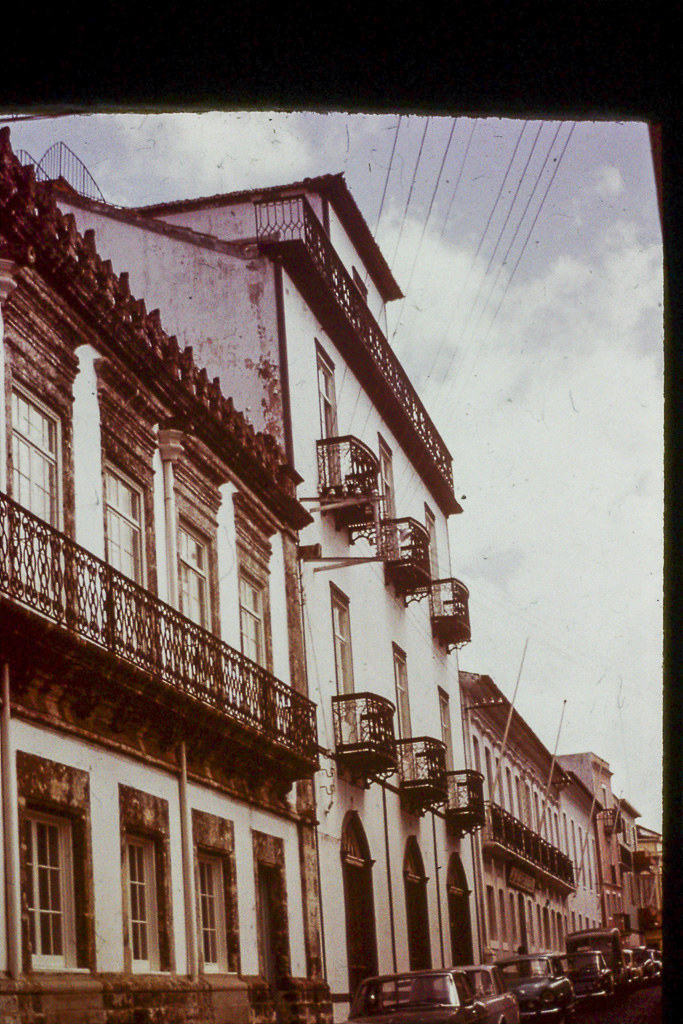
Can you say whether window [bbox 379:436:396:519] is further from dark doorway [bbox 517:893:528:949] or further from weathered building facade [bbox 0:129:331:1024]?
dark doorway [bbox 517:893:528:949]

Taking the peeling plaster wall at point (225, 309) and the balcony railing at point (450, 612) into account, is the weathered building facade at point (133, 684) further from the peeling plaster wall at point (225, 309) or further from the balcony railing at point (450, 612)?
the balcony railing at point (450, 612)

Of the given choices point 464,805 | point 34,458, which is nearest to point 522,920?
point 464,805

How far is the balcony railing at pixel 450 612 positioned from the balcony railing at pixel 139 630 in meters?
1.71

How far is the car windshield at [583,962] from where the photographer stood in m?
20.5

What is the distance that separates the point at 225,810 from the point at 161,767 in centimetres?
163

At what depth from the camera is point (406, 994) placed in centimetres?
1123

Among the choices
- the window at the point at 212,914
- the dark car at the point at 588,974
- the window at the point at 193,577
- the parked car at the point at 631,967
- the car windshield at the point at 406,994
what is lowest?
the parked car at the point at 631,967

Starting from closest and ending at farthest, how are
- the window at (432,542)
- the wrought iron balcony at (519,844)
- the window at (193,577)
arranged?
the window at (432,542)
the window at (193,577)
the wrought iron balcony at (519,844)

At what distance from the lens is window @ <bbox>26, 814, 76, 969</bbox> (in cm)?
943

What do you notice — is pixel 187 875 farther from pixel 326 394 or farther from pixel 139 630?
pixel 326 394

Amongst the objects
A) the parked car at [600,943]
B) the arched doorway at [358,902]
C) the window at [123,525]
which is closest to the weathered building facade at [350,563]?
the arched doorway at [358,902]

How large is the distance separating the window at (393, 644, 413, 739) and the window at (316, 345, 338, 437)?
2687 mm

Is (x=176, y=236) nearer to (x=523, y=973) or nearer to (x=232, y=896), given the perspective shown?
(x=232, y=896)

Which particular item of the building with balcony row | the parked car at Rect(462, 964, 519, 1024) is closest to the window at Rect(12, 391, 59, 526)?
the building with balcony row
